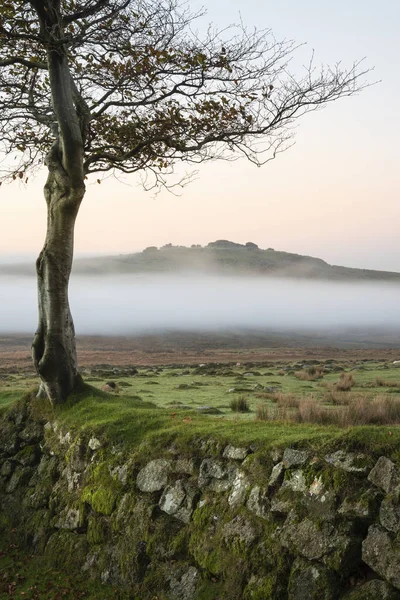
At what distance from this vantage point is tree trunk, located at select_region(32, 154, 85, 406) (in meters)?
15.3

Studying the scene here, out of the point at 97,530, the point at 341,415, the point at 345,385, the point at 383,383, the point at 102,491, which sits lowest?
the point at 97,530

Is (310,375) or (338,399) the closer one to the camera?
(338,399)

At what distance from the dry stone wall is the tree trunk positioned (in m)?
2.25

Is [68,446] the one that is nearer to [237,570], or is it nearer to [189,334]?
[237,570]

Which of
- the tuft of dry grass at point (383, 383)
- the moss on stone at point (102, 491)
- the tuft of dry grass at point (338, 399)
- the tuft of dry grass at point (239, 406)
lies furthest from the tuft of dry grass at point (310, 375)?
the moss on stone at point (102, 491)

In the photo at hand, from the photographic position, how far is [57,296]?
15.5 meters

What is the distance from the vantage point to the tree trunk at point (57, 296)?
15.3 m

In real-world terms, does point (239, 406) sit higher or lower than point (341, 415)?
lower

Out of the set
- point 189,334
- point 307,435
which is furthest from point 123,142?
point 189,334

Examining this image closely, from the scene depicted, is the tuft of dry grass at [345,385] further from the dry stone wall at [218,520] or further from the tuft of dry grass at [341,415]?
the dry stone wall at [218,520]

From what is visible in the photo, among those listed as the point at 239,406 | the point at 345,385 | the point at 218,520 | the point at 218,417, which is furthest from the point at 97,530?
the point at 345,385

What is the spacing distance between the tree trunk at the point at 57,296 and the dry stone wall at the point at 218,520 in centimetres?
225

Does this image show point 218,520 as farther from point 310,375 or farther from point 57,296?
point 310,375

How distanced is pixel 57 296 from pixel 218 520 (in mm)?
8229
